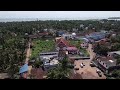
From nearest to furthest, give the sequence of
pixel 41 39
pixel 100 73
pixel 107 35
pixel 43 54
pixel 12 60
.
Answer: pixel 100 73, pixel 12 60, pixel 43 54, pixel 41 39, pixel 107 35

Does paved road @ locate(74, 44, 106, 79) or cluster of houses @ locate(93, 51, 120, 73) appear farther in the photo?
cluster of houses @ locate(93, 51, 120, 73)

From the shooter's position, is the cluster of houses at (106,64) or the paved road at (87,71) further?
the cluster of houses at (106,64)

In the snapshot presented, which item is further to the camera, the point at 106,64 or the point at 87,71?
the point at 106,64

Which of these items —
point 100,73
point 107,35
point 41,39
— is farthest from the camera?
point 107,35

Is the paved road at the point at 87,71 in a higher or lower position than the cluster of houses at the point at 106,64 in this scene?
lower

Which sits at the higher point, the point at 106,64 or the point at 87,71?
the point at 106,64

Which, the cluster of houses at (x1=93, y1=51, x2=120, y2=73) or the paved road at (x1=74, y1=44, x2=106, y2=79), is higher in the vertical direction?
the cluster of houses at (x1=93, y1=51, x2=120, y2=73)
